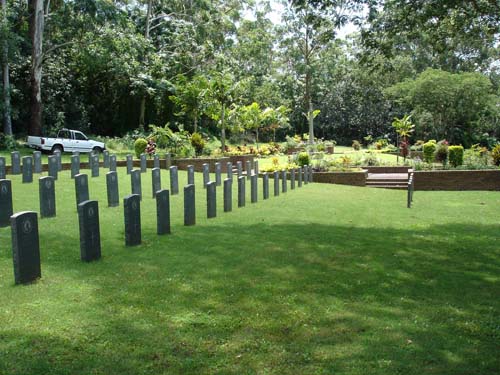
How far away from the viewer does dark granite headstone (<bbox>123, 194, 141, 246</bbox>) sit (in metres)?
8.60

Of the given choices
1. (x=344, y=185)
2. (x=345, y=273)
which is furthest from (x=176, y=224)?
(x=344, y=185)

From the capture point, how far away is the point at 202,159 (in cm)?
2647

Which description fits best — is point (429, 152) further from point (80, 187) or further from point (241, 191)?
point (80, 187)

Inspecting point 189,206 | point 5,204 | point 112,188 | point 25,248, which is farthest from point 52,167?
point 25,248

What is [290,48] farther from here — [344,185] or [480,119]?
[344,185]

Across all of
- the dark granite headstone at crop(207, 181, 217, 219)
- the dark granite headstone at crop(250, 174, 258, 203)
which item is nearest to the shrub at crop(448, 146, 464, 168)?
the dark granite headstone at crop(250, 174, 258, 203)

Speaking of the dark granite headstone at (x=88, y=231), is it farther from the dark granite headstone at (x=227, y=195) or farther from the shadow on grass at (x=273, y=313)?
the dark granite headstone at (x=227, y=195)

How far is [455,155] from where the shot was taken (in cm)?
2641

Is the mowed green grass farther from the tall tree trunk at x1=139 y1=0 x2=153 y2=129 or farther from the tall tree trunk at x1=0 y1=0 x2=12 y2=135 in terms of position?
the tall tree trunk at x1=139 y1=0 x2=153 y2=129

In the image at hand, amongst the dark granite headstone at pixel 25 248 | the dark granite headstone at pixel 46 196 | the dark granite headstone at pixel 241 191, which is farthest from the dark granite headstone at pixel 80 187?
the dark granite headstone at pixel 25 248

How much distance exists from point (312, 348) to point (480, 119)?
48261mm

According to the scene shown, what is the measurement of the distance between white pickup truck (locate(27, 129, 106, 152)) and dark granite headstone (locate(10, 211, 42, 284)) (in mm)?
23700

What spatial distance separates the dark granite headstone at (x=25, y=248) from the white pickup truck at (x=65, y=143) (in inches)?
933

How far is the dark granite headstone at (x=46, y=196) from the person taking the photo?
36.2ft
